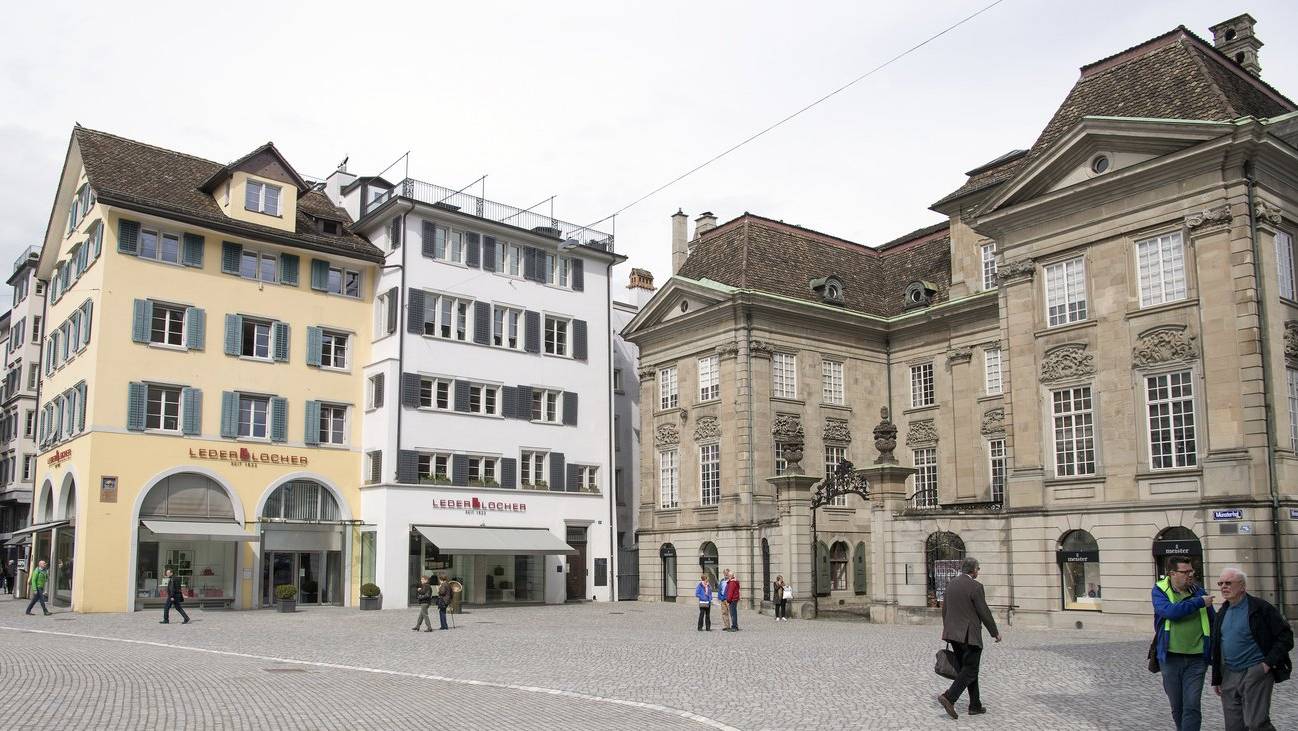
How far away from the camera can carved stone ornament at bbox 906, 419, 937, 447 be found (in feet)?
165

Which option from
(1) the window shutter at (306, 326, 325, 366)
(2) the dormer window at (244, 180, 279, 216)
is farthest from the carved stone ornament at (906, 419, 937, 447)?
Result: (2) the dormer window at (244, 180, 279, 216)

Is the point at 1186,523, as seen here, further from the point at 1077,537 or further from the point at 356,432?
the point at 356,432

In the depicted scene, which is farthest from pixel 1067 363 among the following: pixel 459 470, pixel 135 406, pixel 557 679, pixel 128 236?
pixel 128 236

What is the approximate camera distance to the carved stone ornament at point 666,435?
171ft

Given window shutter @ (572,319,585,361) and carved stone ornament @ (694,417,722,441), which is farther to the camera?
window shutter @ (572,319,585,361)

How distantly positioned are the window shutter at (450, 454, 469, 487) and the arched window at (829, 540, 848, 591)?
15.5 metres

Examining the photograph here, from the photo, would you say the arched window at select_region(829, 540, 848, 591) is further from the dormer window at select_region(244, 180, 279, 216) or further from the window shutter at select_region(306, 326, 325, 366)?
the dormer window at select_region(244, 180, 279, 216)

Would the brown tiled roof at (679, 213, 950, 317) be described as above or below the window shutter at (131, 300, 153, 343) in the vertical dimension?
above

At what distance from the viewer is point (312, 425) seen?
45.8 meters

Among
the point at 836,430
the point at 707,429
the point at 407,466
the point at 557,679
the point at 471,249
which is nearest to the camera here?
the point at 557,679

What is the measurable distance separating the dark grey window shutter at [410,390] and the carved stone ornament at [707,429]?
12.2 meters

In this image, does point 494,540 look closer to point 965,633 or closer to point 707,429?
point 707,429

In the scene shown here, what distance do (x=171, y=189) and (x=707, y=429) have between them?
2370cm

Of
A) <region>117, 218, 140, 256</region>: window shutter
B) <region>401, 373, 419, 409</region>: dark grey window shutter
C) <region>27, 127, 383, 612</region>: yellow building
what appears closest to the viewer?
<region>27, 127, 383, 612</region>: yellow building
